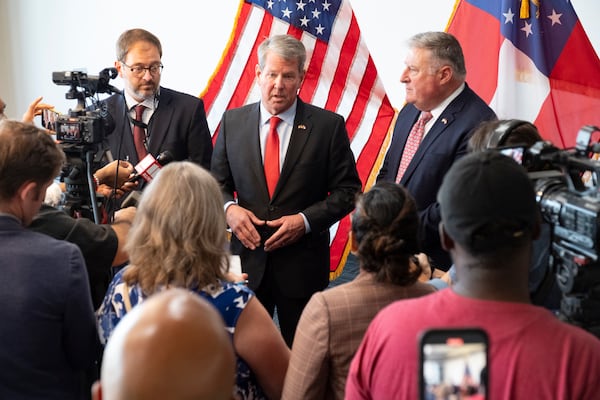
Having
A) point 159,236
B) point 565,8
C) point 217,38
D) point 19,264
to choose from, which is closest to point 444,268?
point 159,236

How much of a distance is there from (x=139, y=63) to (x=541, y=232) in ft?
6.78

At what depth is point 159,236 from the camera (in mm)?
1785

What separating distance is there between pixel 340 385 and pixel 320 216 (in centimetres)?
131

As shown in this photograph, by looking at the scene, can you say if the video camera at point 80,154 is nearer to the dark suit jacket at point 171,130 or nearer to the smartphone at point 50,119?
the smartphone at point 50,119

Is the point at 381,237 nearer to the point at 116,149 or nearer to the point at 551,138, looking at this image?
the point at 116,149

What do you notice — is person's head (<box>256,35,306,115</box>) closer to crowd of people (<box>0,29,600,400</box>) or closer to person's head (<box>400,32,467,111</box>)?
crowd of people (<box>0,29,600,400</box>)

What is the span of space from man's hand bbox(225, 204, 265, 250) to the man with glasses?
0.43m

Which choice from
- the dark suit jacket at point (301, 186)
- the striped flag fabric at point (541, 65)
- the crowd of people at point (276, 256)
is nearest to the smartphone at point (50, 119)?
the crowd of people at point (276, 256)

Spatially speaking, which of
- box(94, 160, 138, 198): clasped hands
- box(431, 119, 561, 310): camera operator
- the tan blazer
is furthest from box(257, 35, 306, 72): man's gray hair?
the tan blazer

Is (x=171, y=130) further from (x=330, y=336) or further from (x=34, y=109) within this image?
(x=330, y=336)

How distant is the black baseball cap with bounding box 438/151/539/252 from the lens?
3.93 feet

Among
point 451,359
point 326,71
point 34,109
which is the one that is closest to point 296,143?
point 34,109

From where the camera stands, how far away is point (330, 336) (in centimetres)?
167

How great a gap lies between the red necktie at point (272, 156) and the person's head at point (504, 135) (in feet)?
3.38
